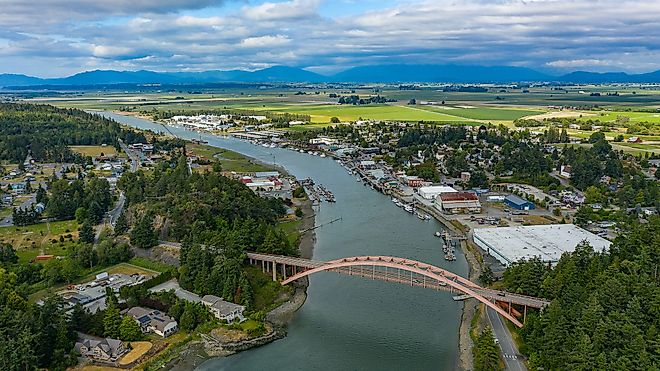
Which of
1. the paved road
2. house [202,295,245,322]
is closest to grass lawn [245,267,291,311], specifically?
house [202,295,245,322]

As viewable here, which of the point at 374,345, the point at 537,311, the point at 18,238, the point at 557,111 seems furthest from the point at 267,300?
the point at 557,111

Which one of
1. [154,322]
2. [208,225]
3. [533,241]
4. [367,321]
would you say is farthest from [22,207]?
[533,241]

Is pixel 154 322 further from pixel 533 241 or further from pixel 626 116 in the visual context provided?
pixel 626 116

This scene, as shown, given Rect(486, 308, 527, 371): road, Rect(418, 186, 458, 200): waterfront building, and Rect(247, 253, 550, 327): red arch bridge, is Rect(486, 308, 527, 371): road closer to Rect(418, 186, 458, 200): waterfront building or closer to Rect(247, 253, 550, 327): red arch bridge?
Rect(247, 253, 550, 327): red arch bridge

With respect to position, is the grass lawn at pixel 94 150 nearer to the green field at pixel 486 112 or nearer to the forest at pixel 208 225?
the forest at pixel 208 225

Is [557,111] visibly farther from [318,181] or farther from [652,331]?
[652,331]
